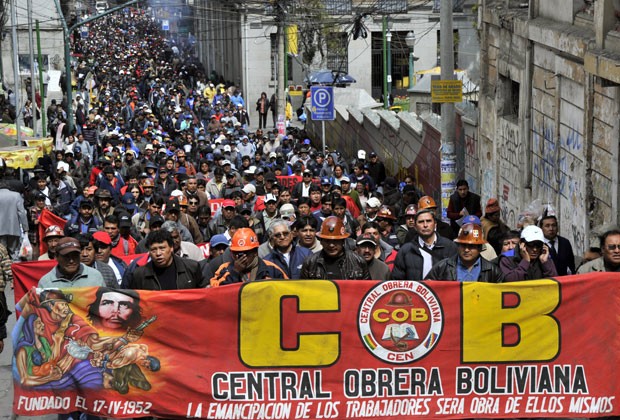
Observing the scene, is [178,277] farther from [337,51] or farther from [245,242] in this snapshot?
[337,51]

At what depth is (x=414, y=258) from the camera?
10.5 m

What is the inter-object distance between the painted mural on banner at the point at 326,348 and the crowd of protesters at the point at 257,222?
0.75 m

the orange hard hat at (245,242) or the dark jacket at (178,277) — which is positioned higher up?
the orange hard hat at (245,242)

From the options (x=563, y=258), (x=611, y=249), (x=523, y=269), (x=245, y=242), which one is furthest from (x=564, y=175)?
(x=245, y=242)

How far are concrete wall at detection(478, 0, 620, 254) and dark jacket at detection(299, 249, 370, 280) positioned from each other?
4.63 m

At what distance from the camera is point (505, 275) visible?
32.3 ft

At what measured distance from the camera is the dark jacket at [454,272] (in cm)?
945

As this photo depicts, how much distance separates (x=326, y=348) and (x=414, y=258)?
2.03 meters

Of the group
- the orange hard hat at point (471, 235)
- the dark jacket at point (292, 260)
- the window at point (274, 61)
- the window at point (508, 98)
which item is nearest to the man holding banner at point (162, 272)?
the dark jacket at point (292, 260)

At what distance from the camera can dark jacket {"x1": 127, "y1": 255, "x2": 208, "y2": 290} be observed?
31.4 ft

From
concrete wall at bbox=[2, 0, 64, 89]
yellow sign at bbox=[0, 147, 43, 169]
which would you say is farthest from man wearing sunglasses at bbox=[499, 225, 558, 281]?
concrete wall at bbox=[2, 0, 64, 89]

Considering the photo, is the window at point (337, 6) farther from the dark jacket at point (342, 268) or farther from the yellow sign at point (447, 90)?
the dark jacket at point (342, 268)

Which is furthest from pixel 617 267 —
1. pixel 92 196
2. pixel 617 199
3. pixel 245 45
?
pixel 245 45

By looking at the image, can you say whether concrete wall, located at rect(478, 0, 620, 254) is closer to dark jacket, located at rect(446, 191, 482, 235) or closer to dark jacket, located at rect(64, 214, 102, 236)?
dark jacket, located at rect(446, 191, 482, 235)
